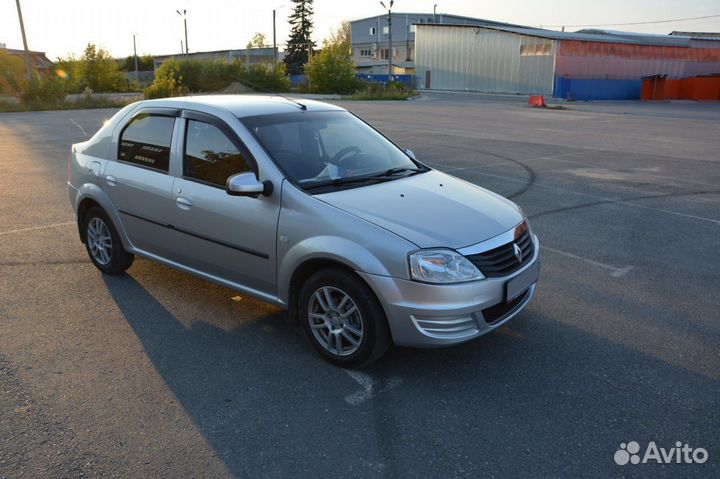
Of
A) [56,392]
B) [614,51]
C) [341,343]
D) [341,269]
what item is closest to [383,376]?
[341,343]

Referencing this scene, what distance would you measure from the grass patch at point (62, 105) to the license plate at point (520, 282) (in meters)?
32.1

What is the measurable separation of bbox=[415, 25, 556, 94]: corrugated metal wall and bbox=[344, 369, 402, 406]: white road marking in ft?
155

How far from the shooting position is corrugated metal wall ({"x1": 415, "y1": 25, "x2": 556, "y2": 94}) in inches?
1885

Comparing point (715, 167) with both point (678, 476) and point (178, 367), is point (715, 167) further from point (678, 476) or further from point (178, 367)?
point (178, 367)

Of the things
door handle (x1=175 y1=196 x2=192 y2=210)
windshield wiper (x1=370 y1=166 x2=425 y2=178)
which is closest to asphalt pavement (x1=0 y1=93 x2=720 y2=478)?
door handle (x1=175 y1=196 x2=192 y2=210)

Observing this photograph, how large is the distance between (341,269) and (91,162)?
3.08 m

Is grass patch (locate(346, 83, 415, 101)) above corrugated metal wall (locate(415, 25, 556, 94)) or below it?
below

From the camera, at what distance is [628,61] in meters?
50.8

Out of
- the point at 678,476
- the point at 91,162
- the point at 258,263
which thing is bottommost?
the point at 678,476

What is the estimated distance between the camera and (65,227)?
293 inches

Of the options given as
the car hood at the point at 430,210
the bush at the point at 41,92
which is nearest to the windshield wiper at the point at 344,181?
the car hood at the point at 430,210

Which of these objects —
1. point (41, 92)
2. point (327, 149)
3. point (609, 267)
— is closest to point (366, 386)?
point (327, 149)

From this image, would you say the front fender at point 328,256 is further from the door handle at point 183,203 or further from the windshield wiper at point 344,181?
the door handle at point 183,203

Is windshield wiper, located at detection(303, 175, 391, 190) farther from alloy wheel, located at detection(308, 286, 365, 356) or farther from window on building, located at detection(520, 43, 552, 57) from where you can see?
window on building, located at detection(520, 43, 552, 57)
